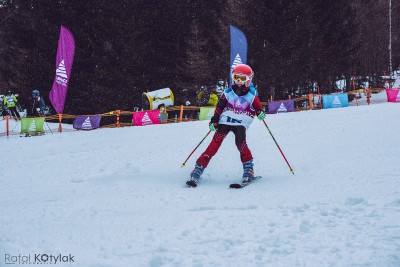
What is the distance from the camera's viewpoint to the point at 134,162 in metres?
7.79

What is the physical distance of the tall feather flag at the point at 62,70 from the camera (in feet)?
50.0

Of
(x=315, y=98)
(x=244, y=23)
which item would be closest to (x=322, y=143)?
(x=315, y=98)

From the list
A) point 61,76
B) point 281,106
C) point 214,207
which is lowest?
point 214,207

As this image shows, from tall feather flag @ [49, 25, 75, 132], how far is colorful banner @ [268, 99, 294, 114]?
362 inches

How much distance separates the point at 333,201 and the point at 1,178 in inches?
227

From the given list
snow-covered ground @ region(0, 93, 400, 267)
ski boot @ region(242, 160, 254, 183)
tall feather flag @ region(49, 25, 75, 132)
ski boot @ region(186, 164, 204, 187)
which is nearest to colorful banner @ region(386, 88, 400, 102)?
snow-covered ground @ region(0, 93, 400, 267)

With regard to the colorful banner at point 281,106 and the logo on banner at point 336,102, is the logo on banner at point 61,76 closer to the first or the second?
the colorful banner at point 281,106

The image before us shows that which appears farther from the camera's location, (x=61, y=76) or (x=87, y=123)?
(x=87, y=123)

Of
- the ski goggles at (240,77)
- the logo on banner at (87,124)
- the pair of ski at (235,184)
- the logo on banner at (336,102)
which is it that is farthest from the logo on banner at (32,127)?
the logo on banner at (336,102)

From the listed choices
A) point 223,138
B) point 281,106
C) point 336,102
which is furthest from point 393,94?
point 223,138

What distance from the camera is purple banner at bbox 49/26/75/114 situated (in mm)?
15255

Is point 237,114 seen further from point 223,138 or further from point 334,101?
point 334,101

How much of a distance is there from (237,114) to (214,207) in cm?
193

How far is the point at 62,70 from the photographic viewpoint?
15297 millimetres
